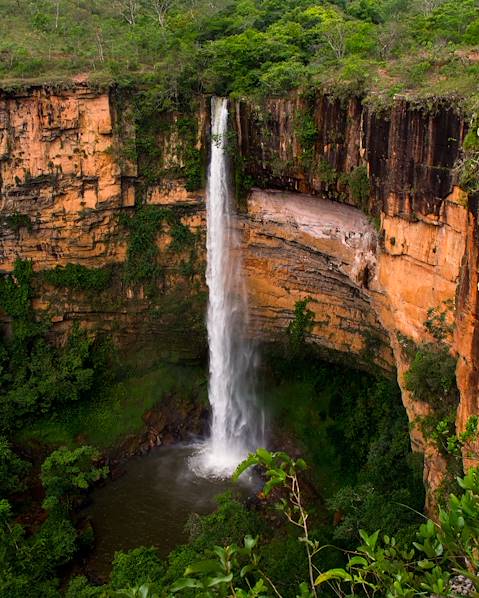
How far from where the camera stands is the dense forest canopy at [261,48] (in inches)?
546

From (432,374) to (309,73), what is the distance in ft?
27.1

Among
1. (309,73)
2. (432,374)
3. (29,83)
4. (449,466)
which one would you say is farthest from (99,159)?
(449,466)

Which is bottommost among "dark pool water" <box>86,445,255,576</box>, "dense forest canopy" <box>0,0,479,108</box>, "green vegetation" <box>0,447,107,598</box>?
"dark pool water" <box>86,445,255,576</box>

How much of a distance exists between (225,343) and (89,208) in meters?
5.95

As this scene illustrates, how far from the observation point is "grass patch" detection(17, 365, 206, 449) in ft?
61.1

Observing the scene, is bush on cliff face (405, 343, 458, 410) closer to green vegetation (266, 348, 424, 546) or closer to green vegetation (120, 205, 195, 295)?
green vegetation (266, 348, 424, 546)

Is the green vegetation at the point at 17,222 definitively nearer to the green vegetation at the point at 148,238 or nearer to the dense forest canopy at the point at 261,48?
the green vegetation at the point at 148,238

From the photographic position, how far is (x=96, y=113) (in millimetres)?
17688

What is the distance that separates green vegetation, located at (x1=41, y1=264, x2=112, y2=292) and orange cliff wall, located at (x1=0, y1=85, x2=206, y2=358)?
8.2 inches

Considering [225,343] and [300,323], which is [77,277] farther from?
Answer: [300,323]

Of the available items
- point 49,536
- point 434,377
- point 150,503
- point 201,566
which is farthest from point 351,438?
point 201,566

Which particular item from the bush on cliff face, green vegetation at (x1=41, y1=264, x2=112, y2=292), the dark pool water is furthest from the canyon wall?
the dark pool water

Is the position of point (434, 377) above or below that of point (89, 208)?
below

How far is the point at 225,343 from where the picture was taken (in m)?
19.7
